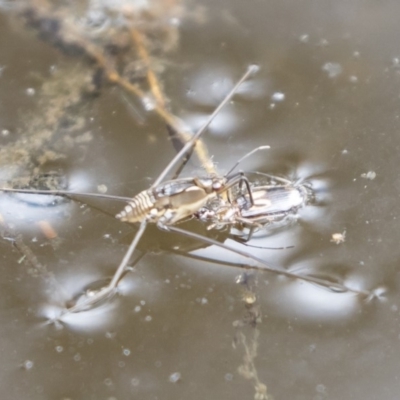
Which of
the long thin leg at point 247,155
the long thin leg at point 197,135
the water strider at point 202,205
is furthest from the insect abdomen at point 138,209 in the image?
the long thin leg at point 247,155

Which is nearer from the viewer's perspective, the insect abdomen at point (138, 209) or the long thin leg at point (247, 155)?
the insect abdomen at point (138, 209)

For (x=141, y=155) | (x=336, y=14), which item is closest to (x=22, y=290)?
(x=141, y=155)

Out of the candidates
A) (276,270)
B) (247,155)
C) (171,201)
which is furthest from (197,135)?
(276,270)

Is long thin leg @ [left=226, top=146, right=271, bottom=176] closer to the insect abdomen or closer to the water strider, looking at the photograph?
the water strider

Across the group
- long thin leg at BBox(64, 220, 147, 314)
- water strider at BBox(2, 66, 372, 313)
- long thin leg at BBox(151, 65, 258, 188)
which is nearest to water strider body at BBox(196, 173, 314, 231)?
water strider at BBox(2, 66, 372, 313)

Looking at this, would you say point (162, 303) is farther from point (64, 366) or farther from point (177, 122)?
point (177, 122)

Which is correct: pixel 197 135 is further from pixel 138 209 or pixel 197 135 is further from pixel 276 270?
pixel 276 270

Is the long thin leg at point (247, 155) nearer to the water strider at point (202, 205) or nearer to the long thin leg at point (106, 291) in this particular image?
the water strider at point (202, 205)
